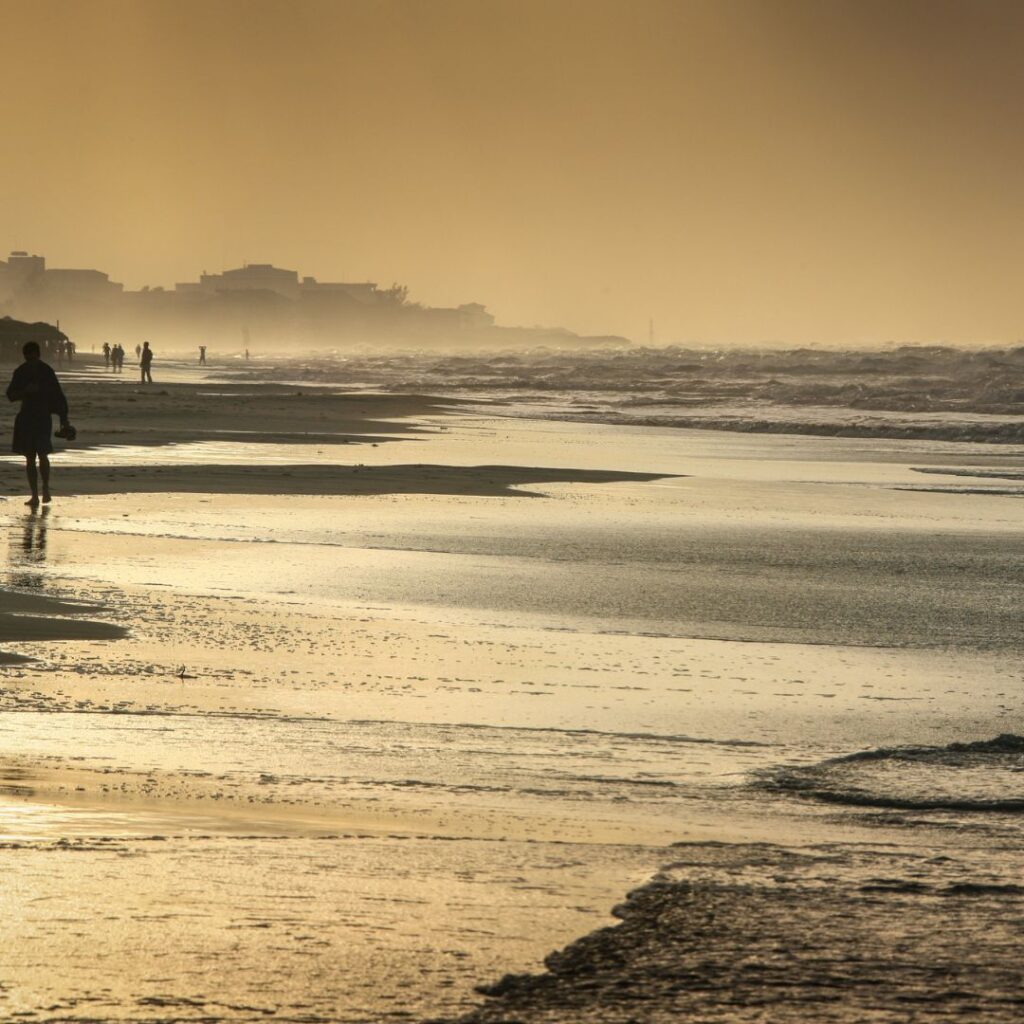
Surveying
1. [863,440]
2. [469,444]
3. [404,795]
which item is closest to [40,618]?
[404,795]

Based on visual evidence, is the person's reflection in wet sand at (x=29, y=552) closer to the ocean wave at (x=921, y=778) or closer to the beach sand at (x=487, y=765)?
the beach sand at (x=487, y=765)

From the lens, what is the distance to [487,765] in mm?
6004

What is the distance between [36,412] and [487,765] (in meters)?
11.2

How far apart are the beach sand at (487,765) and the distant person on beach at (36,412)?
0.92 meters

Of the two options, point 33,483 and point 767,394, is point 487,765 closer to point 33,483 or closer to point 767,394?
point 33,483

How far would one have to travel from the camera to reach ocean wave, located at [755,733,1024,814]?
5594mm

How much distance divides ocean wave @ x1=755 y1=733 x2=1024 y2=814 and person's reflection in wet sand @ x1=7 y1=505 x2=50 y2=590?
577cm

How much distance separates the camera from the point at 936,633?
957cm

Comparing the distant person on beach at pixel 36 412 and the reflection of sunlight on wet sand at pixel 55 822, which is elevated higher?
the distant person on beach at pixel 36 412

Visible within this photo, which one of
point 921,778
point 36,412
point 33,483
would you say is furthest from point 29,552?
point 921,778

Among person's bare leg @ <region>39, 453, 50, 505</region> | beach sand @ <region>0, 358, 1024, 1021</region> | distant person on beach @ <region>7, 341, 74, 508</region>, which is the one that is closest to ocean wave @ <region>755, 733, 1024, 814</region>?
beach sand @ <region>0, 358, 1024, 1021</region>

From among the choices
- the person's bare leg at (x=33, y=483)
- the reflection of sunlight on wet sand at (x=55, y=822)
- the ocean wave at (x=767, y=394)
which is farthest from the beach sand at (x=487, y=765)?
the ocean wave at (x=767, y=394)

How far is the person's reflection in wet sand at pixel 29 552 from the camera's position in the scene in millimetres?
10750

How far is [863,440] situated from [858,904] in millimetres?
29172
